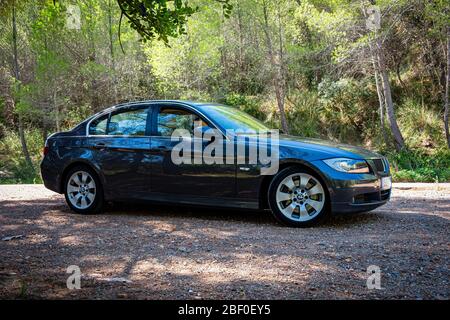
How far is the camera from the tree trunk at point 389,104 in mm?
15663

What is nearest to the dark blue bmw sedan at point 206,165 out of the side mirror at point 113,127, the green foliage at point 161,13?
the side mirror at point 113,127

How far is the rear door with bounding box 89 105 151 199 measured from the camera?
6.88 m

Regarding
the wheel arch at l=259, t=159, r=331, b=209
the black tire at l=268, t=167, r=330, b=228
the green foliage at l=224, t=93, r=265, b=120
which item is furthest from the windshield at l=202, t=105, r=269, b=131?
the green foliage at l=224, t=93, r=265, b=120

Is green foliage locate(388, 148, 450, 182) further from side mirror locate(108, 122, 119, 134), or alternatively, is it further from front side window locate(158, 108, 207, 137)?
side mirror locate(108, 122, 119, 134)

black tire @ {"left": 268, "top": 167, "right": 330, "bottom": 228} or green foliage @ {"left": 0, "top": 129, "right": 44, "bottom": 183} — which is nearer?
black tire @ {"left": 268, "top": 167, "right": 330, "bottom": 228}

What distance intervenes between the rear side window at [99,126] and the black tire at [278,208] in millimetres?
2864

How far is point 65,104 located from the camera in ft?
78.0

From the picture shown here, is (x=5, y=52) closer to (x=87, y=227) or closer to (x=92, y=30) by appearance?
(x=92, y=30)

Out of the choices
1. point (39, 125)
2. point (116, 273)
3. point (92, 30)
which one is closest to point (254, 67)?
point (92, 30)

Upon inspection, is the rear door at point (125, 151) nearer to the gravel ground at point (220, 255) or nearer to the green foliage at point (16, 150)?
the gravel ground at point (220, 255)

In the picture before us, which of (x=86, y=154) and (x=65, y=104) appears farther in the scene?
(x=65, y=104)

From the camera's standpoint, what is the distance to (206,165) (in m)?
6.44

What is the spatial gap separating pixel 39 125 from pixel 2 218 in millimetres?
20448

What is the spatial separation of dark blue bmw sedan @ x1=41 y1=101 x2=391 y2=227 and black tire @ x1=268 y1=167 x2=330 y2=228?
0.01 meters
